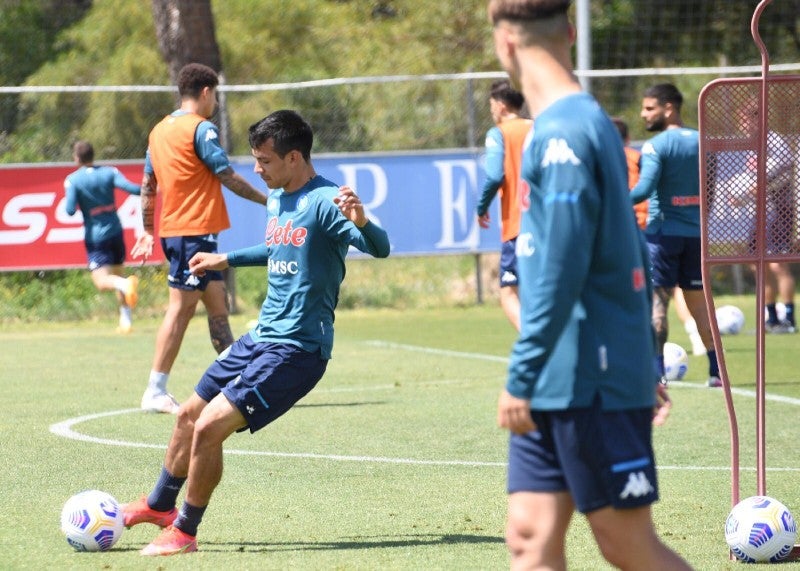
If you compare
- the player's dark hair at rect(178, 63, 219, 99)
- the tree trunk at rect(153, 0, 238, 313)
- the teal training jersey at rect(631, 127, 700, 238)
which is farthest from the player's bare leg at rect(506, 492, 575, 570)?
the tree trunk at rect(153, 0, 238, 313)

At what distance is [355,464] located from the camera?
320 inches

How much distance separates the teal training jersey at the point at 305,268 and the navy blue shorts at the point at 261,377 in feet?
0.17

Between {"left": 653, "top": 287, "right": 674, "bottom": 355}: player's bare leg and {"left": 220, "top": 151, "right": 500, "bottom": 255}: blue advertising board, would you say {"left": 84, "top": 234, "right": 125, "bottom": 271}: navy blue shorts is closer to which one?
{"left": 220, "top": 151, "right": 500, "bottom": 255}: blue advertising board

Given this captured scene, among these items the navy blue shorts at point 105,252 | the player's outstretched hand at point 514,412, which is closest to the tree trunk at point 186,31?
the navy blue shorts at point 105,252

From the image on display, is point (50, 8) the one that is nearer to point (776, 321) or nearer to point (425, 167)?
point (425, 167)

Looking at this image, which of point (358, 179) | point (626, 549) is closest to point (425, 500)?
point (626, 549)

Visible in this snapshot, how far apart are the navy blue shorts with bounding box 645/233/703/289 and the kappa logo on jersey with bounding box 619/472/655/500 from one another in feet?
24.8

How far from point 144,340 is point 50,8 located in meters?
Result: 21.1

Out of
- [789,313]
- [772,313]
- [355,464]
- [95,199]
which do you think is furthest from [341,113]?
[355,464]

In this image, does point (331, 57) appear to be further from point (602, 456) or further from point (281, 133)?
point (602, 456)

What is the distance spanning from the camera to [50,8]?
34719 mm

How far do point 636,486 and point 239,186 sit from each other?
21.0 feet

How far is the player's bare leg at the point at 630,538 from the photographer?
12.5ft

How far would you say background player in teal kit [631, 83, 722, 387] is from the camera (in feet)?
36.1
